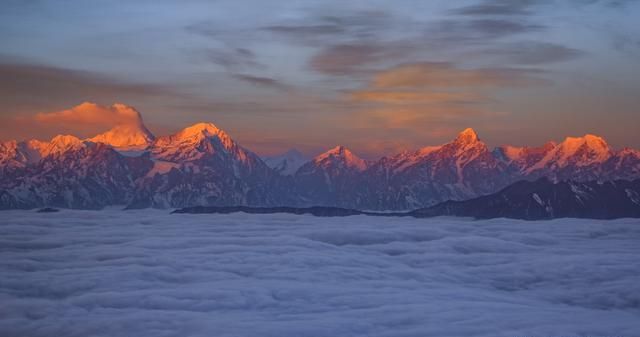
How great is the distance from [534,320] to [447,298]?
2753 cm

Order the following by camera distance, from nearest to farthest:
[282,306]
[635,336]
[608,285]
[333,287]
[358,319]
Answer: [635,336] → [358,319] → [282,306] → [333,287] → [608,285]

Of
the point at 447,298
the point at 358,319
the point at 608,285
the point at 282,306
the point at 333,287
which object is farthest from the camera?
the point at 608,285

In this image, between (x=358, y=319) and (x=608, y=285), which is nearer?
(x=358, y=319)

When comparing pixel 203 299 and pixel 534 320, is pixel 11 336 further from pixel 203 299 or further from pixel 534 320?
pixel 534 320

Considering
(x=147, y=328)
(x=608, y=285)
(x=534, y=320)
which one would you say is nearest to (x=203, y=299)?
(x=147, y=328)

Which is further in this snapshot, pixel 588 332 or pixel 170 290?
pixel 170 290

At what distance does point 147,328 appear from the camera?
4788 inches

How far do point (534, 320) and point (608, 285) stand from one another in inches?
2269

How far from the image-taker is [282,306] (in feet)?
477

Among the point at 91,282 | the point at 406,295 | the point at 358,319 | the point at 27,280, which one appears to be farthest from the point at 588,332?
the point at 27,280

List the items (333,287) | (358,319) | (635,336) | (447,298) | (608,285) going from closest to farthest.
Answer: (635,336), (358,319), (447,298), (333,287), (608,285)

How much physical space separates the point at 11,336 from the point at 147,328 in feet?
63.9

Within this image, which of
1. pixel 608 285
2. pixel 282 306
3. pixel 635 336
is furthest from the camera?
pixel 608 285

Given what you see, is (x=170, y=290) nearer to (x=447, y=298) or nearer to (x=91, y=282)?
(x=91, y=282)
